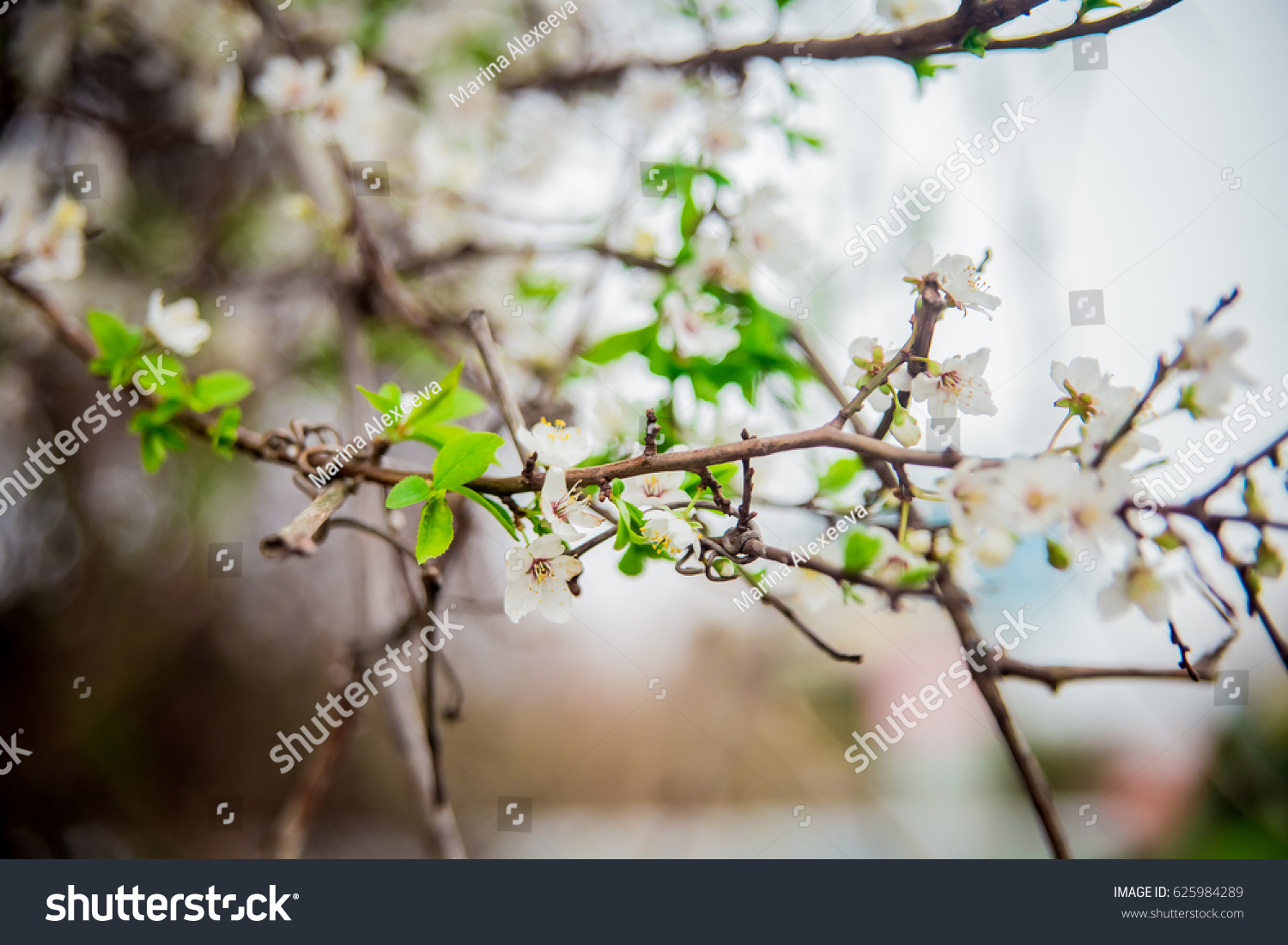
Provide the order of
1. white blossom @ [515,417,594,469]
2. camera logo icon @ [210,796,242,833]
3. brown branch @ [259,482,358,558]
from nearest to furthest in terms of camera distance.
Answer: brown branch @ [259,482,358,558]
white blossom @ [515,417,594,469]
camera logo icon @ [210,796,242,833]

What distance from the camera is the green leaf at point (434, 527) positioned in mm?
470

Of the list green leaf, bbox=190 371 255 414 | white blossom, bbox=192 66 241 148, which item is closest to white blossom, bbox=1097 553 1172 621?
green leaf, bbox=190 371 255 414

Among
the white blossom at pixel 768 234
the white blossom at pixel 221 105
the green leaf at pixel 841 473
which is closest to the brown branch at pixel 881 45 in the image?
the white blossom at pixel 768 234

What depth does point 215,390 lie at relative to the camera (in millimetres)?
685

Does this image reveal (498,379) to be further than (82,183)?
No

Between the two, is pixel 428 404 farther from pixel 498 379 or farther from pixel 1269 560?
pixel 1269 560

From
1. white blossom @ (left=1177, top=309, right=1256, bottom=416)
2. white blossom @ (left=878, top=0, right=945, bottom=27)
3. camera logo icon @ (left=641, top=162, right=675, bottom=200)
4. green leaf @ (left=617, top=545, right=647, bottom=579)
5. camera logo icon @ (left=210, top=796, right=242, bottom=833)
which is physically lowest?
camera logo icon @ (left=210, top=796, right=242, bottom=833)

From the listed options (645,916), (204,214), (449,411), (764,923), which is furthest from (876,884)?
(204,214)

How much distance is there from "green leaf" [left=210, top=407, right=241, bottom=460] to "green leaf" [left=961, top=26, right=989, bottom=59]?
73 centimetres

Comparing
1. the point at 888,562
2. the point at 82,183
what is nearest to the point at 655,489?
the point at 888,562

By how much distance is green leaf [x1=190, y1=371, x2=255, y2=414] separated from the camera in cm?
67

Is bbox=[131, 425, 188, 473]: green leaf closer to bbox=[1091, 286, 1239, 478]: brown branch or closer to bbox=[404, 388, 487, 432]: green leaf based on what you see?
bbox=[404, 388, 487, 432]: green leaf

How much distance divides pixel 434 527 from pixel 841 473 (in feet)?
1.23

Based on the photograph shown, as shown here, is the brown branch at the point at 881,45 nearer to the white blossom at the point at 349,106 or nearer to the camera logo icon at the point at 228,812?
the white blossom at the point at 349,106
